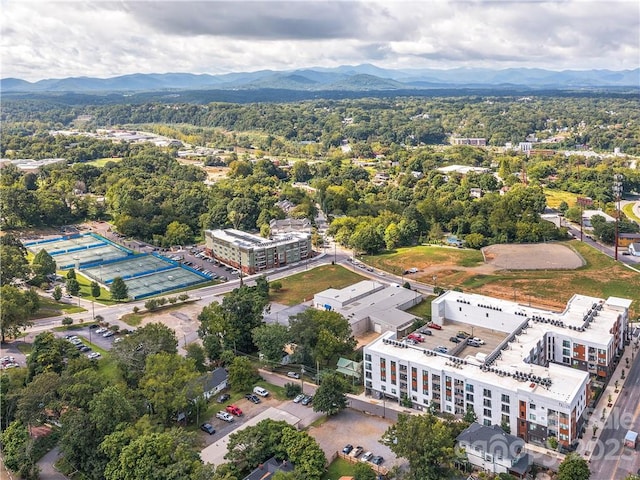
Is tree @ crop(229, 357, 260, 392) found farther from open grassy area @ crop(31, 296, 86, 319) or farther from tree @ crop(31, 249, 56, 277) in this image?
tree @ crop(31, 249, 56, 277)

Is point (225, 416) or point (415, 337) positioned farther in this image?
point (415, 337)

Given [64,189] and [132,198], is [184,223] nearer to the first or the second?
[132,198]

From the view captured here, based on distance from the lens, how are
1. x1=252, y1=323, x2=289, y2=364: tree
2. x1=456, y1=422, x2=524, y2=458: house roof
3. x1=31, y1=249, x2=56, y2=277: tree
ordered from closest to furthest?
x1=456, y1=422, x2=524, y2=458: house roof → x1=252, y1=323, x2=289, y2=364: tree → x1=31, y1=249, x2=56, y2=277: tree

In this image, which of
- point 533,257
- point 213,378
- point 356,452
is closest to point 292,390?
point 213,378

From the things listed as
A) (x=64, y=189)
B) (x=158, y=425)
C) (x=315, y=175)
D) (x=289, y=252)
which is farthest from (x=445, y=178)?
(x=158, y=425)

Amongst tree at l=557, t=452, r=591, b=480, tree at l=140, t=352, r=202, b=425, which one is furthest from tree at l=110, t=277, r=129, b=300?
tree at l=557, t=452, r=591, b=480

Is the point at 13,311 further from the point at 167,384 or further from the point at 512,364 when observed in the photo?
the point at 512,364

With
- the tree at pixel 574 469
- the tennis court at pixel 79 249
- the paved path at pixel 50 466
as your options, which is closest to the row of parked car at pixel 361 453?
the tree at pixel 574 469
